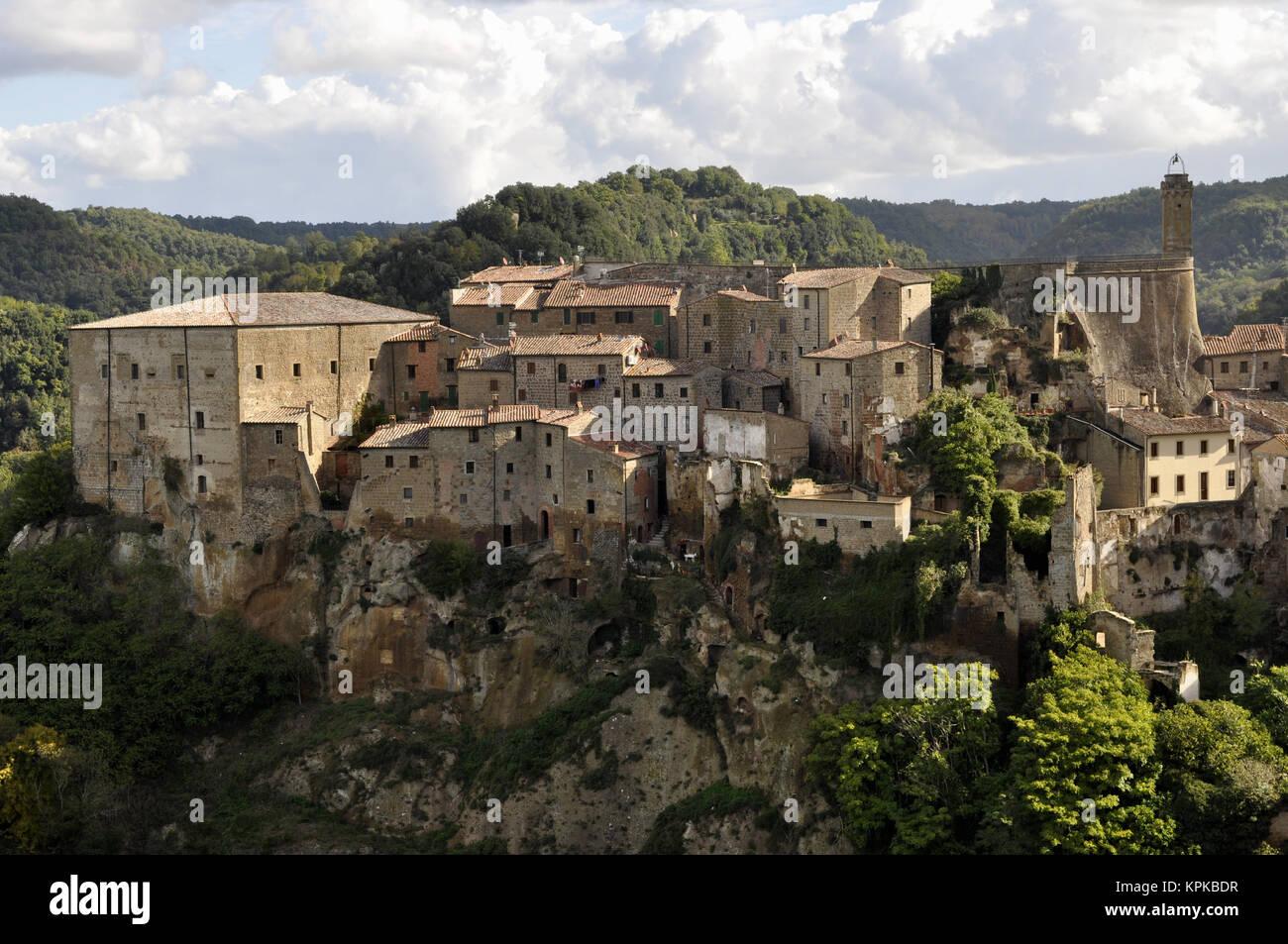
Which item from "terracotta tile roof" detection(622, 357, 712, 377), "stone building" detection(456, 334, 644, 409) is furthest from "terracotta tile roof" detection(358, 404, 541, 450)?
"terracotta tile roof" detection(622, 357, 712, 377)

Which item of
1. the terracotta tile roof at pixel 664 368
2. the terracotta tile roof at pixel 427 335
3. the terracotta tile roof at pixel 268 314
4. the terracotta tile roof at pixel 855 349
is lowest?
the terracotta tile roof at pixel 664 368

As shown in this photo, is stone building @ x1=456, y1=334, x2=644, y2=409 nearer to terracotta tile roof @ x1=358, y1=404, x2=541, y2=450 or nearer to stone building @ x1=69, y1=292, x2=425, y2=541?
terracotta tile roof @ x1=358, y1=404, x2=541, y2=450

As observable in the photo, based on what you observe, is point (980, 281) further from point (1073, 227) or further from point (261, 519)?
point (1073, 227)

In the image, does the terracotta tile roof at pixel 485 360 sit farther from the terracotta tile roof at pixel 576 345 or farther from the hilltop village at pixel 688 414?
the terracotta tile roof at pixel 576 345

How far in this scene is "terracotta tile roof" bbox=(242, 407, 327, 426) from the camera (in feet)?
177

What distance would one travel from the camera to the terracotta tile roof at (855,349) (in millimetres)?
50062

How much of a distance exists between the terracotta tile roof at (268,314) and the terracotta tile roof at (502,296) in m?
2.04

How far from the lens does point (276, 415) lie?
5428 centimetres

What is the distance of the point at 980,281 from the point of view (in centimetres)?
5619

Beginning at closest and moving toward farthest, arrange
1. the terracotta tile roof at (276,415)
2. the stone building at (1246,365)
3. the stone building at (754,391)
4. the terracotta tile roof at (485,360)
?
the stone building at (754,391) → the terracotta tile roof at (276,415) → the terracotta tile roof at (485,360) → the stone building at (1246,365)

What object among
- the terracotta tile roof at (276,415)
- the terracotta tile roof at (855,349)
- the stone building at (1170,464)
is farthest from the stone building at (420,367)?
the stone building at (1170,464)

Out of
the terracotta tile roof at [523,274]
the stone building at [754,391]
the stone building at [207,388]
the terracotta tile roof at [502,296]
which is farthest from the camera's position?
the terracotta tile roof at [523,274]

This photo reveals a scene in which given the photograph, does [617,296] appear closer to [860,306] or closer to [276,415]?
[860,306]

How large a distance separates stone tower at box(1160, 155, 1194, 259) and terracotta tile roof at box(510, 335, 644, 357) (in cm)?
1923
